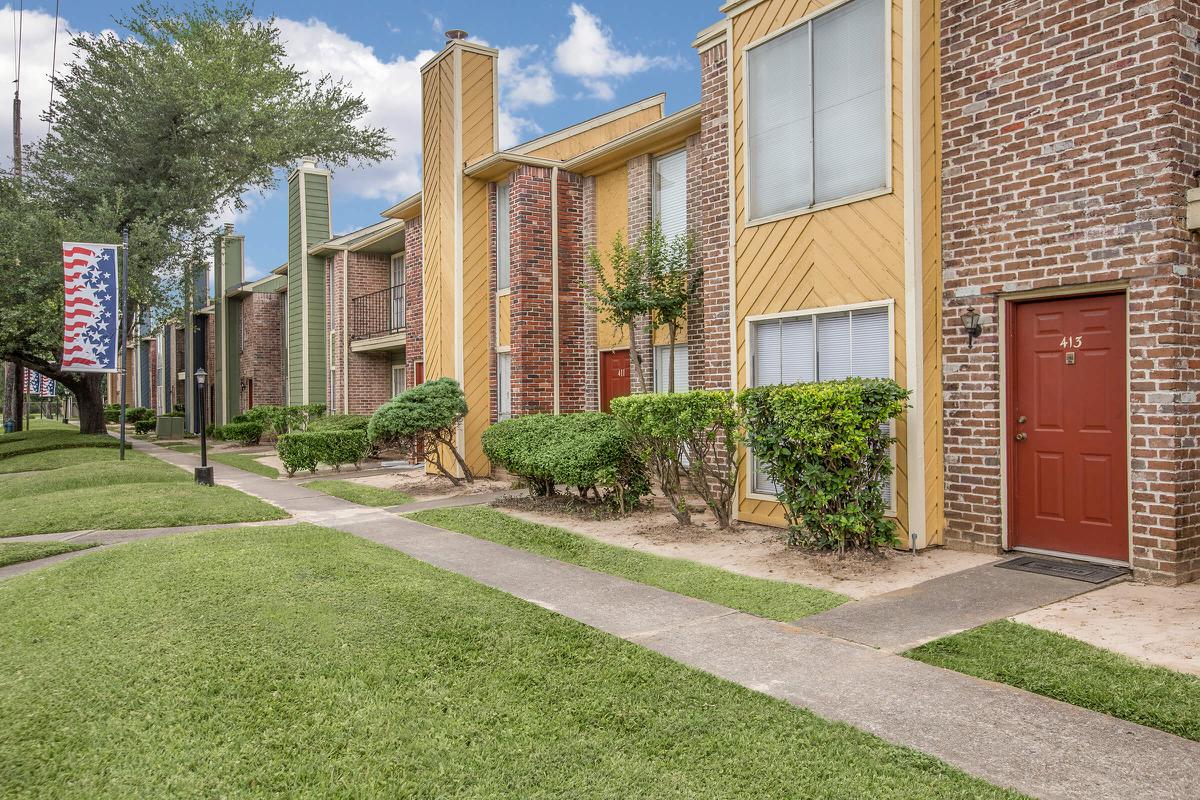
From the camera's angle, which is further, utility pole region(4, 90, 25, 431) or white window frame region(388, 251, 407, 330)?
utility pole region(4, 90, 25, 431)

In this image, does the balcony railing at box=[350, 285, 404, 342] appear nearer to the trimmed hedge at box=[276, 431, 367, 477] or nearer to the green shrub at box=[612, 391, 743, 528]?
the trimmed hedge at box=[276, 431, 367, 477]

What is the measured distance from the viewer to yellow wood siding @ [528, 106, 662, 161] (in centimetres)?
1501

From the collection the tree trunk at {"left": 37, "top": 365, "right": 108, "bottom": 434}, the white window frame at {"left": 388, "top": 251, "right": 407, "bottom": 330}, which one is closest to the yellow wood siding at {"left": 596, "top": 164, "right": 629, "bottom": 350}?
the white window frame at {"left": 388, "top": 251, "right": 407, "bottom": 330}

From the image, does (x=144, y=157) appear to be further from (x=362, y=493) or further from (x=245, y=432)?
(x=362, y=493)

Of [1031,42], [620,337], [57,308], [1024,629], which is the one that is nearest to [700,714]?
[1024,629]

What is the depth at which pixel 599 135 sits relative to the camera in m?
15.6

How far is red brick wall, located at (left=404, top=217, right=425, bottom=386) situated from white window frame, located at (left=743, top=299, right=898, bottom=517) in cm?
1078

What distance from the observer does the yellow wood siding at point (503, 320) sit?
48.8ft

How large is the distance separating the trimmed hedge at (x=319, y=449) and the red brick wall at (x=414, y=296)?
247 cm

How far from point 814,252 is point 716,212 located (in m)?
1.78

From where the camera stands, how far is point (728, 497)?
8.96 metres

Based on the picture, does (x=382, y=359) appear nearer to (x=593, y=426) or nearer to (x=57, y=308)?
(x=57, y=308)

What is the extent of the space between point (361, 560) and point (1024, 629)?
17.8 feet

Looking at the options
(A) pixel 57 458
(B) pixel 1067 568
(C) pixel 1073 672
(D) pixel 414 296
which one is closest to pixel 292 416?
(A) pixel 57 458
